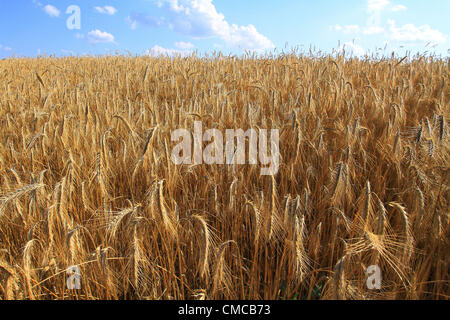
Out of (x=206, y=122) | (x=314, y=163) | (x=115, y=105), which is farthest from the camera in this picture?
(x=115, y=105)

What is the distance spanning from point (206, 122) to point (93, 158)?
860 mm

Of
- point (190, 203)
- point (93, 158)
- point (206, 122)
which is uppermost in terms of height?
point (206, 122)

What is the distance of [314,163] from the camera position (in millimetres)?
1846

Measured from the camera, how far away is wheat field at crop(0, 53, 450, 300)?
1.06 m

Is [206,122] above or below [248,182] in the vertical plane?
above

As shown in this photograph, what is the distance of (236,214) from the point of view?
1367mm

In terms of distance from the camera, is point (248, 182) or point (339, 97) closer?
point (248, 182)

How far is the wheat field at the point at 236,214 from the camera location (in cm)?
106
